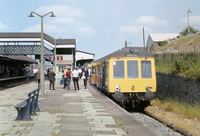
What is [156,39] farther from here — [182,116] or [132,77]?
[182,116]

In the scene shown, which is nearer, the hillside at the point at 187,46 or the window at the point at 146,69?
the window at the point at 146,69

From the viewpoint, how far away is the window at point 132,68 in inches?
549

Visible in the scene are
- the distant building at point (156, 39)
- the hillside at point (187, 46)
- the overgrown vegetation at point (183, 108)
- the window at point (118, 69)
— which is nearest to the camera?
the overgrown vegetation at point (183, 108)

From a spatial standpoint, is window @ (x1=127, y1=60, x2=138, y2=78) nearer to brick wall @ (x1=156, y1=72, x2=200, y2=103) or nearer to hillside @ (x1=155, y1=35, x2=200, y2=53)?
brick wall @ (x1=156, y1=72, x2=200, y2=103)

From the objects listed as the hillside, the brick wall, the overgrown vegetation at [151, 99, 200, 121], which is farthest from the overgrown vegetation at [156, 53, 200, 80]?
the hillside

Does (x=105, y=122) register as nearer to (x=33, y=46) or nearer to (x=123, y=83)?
(x=123, y=83)

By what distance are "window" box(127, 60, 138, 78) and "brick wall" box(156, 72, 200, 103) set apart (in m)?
2.69

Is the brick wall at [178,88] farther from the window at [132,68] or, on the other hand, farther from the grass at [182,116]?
the window at [132,68]

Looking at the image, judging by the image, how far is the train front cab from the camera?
1370 centimetres

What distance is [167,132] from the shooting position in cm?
971

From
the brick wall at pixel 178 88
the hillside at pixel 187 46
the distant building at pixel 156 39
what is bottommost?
the brick wall at pixel 178 88

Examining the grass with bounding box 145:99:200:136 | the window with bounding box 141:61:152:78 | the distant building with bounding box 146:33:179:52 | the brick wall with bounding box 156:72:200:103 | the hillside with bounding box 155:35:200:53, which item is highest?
the distant building with bounding box 146:33:179:52

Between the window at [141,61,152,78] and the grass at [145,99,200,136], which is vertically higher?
the window at [141,61,152,78]

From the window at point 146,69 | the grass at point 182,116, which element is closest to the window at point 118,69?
the window at point 146,69
